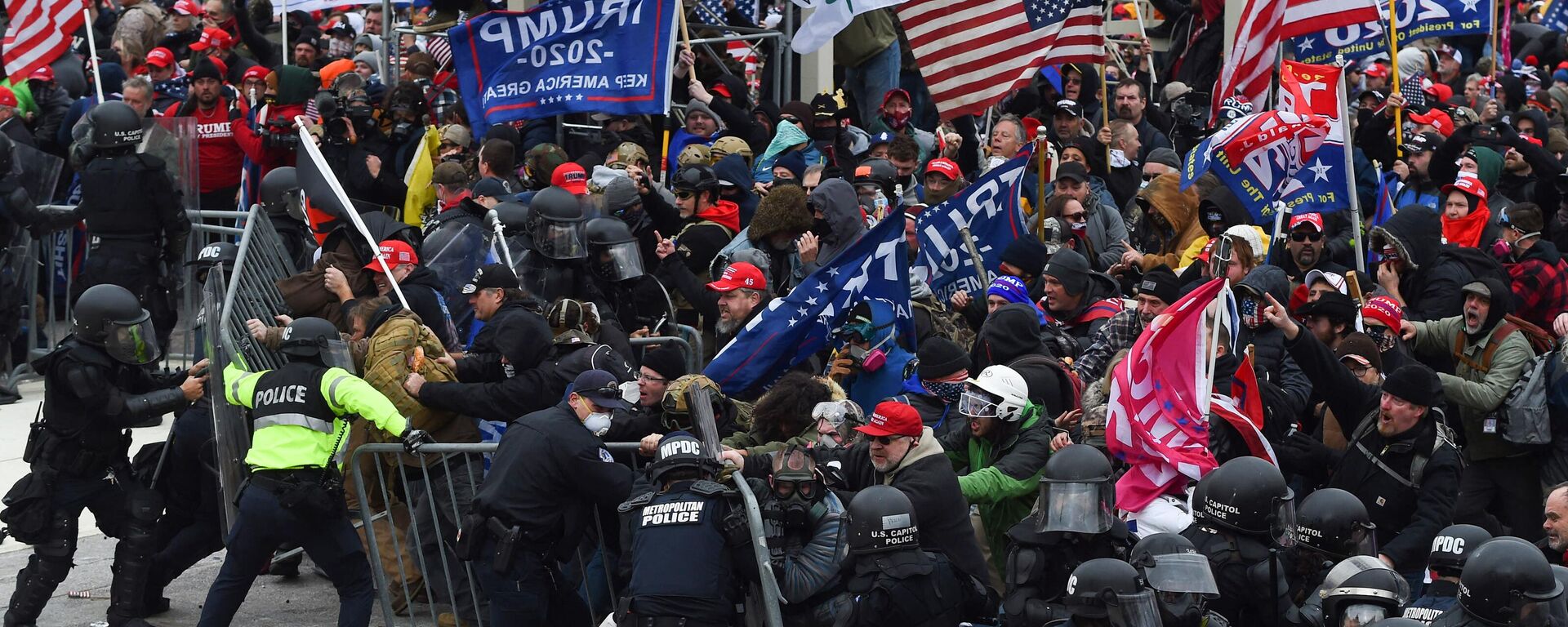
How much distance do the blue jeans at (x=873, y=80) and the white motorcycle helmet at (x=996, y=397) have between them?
694 centimetres

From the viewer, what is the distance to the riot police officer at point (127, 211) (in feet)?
40.2

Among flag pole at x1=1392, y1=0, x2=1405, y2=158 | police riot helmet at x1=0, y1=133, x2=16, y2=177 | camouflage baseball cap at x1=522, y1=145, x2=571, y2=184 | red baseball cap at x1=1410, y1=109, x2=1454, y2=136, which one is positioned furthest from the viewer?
red baseball cap at x1=1410, y1=109, x2=1454, y2=136

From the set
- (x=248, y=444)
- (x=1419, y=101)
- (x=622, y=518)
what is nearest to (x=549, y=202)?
(x=248, y=444)

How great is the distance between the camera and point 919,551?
7.61m

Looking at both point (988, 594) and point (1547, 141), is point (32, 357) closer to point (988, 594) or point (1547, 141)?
point (988, 594)

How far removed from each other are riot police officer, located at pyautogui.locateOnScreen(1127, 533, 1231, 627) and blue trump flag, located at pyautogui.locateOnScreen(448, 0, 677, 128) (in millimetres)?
6629

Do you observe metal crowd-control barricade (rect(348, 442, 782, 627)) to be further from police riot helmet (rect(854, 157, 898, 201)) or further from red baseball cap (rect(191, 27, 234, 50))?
red baseball cap (rect(191, 27, 234, 50))

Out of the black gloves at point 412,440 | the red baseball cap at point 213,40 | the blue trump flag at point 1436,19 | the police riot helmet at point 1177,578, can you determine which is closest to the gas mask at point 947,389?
the police riot helmet at point 1177,578

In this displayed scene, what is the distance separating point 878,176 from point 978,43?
1.11m

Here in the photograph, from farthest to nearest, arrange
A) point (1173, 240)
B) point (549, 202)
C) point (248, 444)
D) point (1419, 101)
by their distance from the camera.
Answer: point (1419, 101) < point (1173, 240) < point (549, 202) < point (248, 444)

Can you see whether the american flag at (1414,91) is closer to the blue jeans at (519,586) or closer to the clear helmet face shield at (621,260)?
the clear helmet face shield at (621,260)

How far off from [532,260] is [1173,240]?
3.92 m

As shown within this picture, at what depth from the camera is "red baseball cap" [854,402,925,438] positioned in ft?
26.3

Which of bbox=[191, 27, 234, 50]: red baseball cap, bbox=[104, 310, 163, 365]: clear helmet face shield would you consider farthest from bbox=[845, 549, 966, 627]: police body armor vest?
bbox=[191, 27, 234, 50]: red baseball cap
